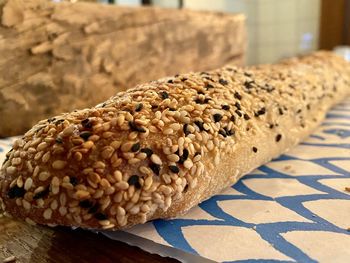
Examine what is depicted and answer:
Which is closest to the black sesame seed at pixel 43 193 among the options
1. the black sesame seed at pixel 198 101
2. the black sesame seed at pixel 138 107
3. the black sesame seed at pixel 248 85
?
the black sesame seed at pixel 138 107

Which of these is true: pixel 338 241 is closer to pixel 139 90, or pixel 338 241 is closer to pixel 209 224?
pixel 209 224

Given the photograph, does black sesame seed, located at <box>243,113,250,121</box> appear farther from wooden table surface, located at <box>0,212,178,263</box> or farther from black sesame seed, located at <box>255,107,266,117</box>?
wooden table surface, located at <box>0,212,178,263</box>

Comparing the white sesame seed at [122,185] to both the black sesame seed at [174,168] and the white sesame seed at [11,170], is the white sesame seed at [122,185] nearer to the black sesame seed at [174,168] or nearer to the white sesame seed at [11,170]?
the black sesame seed at [174,168]

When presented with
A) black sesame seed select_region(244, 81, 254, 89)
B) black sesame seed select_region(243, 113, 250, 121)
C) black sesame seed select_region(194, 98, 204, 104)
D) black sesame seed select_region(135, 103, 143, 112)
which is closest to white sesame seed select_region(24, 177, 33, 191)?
black sesame seed select_region(135, 103, 143, 112)

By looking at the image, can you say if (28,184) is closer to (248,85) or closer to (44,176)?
(44,176)

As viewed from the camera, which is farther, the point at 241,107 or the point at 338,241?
the point at 241,107

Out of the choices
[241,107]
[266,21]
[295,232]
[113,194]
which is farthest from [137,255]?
[266,21]
